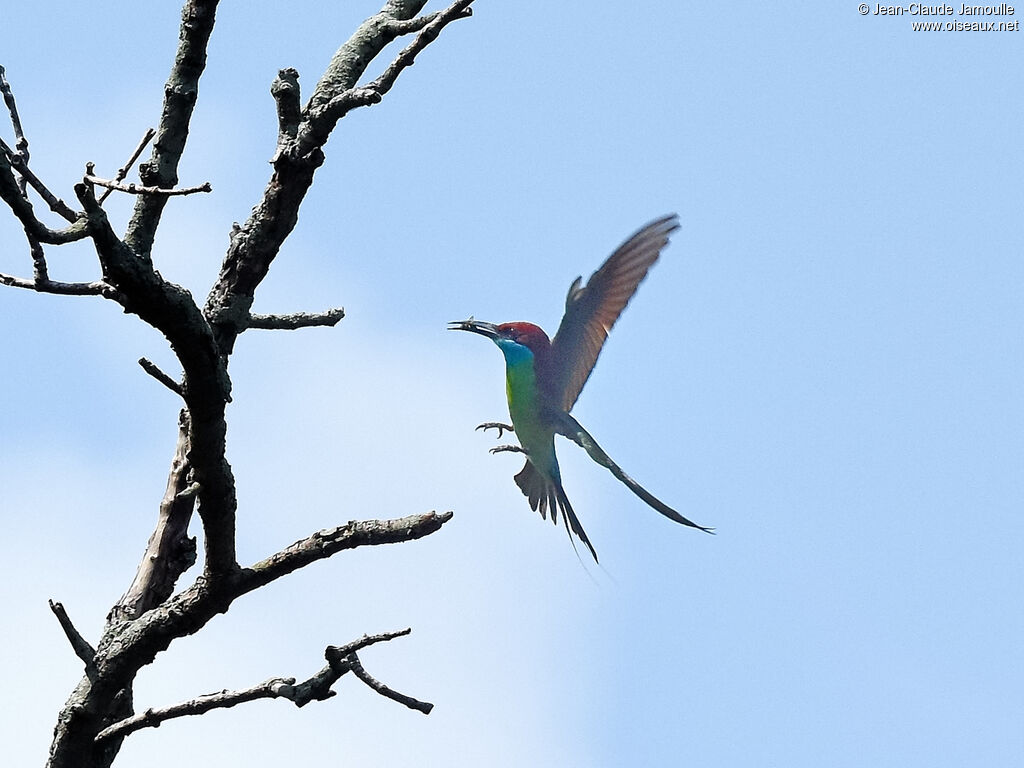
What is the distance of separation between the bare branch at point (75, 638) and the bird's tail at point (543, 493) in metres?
2.90

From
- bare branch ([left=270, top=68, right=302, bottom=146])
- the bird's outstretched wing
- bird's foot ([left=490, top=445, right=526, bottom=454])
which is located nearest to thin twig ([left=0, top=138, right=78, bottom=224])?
bare branch ([left=270, top=68, right=302, bottom=146])

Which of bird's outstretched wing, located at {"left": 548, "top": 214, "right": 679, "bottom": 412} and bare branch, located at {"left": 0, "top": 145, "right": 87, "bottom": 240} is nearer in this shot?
bare branch, located at {"left": 0, "top": 145, "right": 87, "bottom": 240}

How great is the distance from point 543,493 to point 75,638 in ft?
10.7

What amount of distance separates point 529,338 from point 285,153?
7.84ft

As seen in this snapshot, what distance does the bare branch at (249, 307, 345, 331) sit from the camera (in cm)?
518

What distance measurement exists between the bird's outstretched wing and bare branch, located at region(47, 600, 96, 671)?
127 inches

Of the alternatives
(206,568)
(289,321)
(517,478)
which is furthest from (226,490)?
(517,478)

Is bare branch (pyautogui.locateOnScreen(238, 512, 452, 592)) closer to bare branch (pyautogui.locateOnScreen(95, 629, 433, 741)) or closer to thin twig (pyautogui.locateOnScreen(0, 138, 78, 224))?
bare branch (pyautogui.locateOnScreen(95, 629, 433, 741))

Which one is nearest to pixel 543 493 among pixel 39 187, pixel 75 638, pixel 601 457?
pixel 601 457

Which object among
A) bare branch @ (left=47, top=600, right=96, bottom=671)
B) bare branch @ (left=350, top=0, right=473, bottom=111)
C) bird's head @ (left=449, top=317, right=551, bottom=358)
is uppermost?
bird's head @ (left=449, top=317, right=551, bottom=358)

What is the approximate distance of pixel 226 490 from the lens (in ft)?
15.7

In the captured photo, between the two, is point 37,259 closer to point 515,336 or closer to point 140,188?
point 140,188

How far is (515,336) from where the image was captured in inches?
289

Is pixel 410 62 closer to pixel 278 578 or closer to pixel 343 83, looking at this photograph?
pixel 343 83
